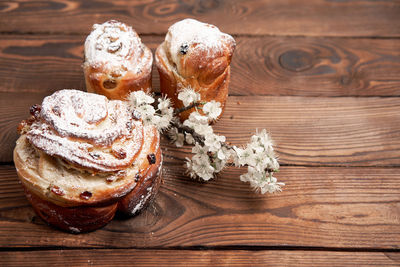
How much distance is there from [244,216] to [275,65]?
781 millimetres

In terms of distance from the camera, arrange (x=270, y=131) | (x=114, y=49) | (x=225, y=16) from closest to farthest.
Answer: (x=114, y=49) < (x=270, y=131) < (x=225, y=16)

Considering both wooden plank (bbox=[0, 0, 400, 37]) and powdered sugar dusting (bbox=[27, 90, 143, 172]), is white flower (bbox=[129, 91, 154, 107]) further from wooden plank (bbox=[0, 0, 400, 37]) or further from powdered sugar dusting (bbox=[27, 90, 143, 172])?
wooden plank (bbox=[0, 0, 400, 37])

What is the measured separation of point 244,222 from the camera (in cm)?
143

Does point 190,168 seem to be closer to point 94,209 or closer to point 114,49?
point 94,209

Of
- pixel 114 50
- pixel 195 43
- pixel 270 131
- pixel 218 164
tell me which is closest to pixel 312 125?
pixel 270 131

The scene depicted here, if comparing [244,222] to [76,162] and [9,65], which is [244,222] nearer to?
[76,162]

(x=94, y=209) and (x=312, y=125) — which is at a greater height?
(x=312, y=125)

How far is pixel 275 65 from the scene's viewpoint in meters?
1.91

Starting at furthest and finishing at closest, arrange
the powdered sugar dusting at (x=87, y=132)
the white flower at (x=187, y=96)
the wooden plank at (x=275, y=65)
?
1. the wooden plank at (x=275, y=65)
2. the white flower at (x=187, y=96)
3. the powdered sugar dusting at (x=87, y=132)

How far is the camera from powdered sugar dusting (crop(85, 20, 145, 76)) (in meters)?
1.44

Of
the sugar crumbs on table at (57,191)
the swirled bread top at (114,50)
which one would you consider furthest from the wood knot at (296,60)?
the sugar crumbs on table at (57,191)

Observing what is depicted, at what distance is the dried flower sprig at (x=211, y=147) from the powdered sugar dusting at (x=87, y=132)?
0.31 feet

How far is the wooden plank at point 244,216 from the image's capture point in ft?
4.47

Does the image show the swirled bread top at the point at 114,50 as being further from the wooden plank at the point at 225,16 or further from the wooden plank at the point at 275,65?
the wooden plank at the point at 225,16
